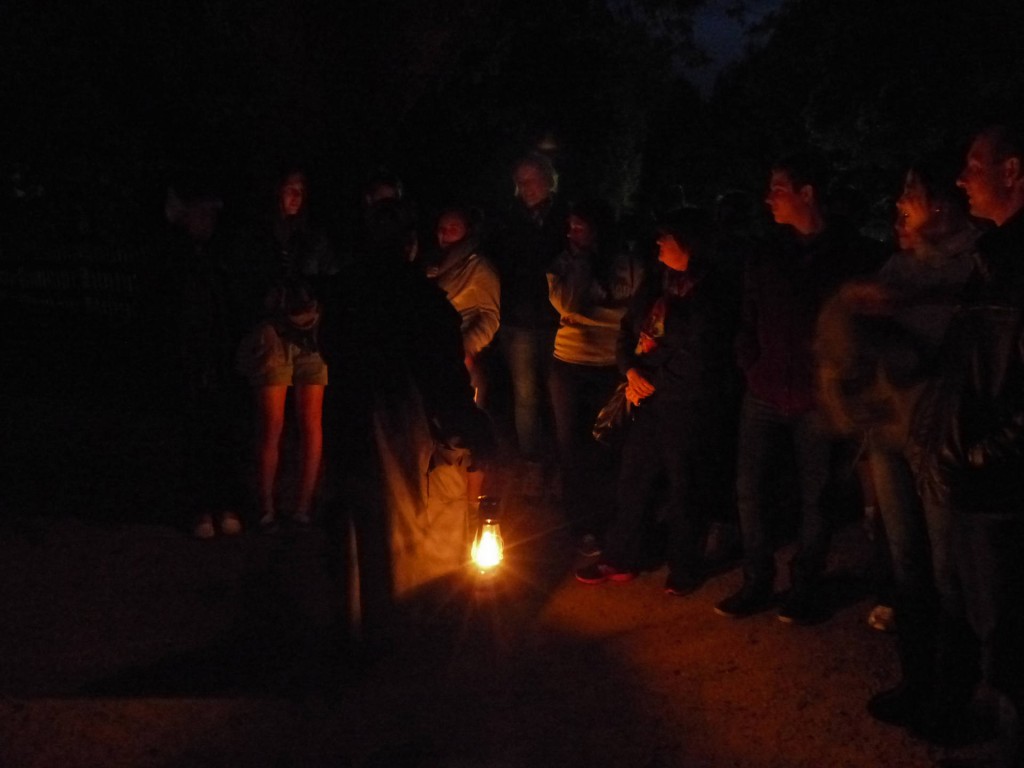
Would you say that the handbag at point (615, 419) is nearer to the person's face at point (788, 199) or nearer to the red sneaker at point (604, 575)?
the red sneaker at point (604, 575)

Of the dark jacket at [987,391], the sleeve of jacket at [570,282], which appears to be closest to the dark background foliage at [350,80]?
the sleeve of jacket at [570,282]

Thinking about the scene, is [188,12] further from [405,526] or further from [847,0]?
[405,526]

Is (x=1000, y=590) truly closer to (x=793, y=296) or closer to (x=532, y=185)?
(x=793, y=296)

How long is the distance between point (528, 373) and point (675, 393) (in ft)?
5.37

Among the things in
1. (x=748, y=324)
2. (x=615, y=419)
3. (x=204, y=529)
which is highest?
(x=748, y=324)

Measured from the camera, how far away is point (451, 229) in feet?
21.9

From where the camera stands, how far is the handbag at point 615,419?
→ 245 inches

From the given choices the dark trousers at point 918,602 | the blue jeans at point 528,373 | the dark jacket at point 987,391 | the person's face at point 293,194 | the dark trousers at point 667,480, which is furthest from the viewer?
the blue jeans at point 528,373

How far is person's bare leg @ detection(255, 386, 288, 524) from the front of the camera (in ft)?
22.3

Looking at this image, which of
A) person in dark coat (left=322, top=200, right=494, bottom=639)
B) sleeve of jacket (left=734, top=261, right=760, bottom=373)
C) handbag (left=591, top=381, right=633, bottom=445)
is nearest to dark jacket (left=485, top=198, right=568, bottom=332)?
handbag (left=591, top=381, right=633, bottom=445)

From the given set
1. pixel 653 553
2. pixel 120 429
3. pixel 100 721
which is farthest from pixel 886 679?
pixel 120 429

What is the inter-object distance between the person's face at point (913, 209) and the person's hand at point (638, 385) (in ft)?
5.60

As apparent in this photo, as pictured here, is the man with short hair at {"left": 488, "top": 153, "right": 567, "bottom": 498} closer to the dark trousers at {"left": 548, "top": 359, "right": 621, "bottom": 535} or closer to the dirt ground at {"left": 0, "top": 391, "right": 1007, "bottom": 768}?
→ the dark trousers at {"left": 548, "top": 359, "right": 621, "bottom": 535}

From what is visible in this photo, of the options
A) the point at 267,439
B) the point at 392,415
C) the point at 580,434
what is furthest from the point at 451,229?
the point at 392,415
